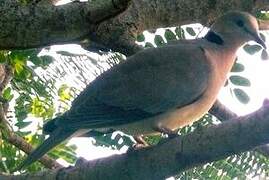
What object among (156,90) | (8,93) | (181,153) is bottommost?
(8,93)

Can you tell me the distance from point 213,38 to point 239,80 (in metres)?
0.23

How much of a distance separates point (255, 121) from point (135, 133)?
34.5 inches

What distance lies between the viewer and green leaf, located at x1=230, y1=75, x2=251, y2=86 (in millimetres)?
3438

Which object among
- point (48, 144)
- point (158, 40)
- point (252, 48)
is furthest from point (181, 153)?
point (158, 40)

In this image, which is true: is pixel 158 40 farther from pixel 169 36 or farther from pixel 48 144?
pixel 48 144

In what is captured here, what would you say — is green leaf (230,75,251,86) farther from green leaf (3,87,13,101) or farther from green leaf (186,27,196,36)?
green leaf (3,87,13,101)

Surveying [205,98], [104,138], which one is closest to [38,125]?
[104,138]

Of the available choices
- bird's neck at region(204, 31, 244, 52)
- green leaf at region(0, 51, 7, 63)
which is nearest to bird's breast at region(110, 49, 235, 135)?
bird's neck at region(204, 31, 244, 52)

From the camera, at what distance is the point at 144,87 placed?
129 inches

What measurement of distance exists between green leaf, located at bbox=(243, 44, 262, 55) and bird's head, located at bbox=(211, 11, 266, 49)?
0.06 meters

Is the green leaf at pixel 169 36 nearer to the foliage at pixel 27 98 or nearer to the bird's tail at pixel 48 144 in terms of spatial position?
the foliage at pixel 27 98

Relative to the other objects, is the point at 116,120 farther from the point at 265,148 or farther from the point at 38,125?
the point at 38,125

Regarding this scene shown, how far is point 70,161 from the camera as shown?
4109 mm

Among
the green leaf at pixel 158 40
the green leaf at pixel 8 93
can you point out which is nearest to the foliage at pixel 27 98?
the green leaf at pixel 8 93
